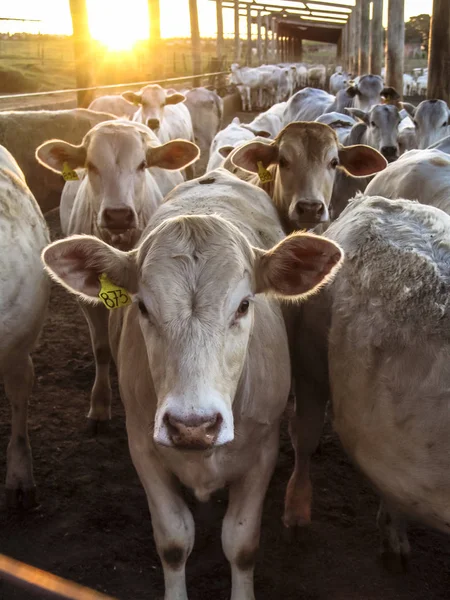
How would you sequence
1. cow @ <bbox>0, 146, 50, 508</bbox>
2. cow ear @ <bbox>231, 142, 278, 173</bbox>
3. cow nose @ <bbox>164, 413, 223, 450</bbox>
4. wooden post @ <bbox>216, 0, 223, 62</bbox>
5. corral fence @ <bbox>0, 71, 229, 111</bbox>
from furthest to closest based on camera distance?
1. wooden post @ <bbox>216, 0, 223, 62</bbox>
2. corral fence @ <bbox>0, 71, 229, 111</bbox>
3. cow ear @ <bbox>231, 142, 278, 173</bbox>
4. cow @ <bbox>0, 146, 50, 508</bbox>
5. cow nose @ <bbox>164, 413, 223, 450</bbox>

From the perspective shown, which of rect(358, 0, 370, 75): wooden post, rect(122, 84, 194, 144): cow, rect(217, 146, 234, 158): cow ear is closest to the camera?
rect(217, 146, 234, 158): cow ear

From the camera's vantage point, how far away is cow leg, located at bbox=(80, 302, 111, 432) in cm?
405

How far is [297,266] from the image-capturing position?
2.36 meters

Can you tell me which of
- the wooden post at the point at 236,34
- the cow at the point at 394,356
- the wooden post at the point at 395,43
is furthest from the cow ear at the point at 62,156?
the wooden post at the point at 236,34

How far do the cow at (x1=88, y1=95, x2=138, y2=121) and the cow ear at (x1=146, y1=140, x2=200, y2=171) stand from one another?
19.9ft

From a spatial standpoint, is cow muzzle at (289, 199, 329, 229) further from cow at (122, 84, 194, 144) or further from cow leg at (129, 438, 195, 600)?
cow at (122, 84, 194, 144)

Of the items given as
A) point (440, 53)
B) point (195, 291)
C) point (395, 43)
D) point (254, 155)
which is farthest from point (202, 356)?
point (395, 43)

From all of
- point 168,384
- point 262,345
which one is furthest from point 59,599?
point 262,345

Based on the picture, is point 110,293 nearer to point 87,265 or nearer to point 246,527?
point 87,265

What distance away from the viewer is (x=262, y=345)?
8.54ft

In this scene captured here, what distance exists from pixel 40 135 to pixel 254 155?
456 centimetres

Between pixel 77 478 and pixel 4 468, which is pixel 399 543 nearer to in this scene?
pixel 77 478

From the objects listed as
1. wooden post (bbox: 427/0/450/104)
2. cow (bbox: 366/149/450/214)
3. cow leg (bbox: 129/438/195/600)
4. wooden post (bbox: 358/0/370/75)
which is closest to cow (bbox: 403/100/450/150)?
wooden post (bbox: 427/0/450/104)

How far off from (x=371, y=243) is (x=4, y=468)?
2.34 m
